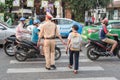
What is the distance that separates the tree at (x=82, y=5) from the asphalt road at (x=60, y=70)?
23.0 m

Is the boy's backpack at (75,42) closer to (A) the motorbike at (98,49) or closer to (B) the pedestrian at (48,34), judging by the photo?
(B) the pedestrian at (48,34)

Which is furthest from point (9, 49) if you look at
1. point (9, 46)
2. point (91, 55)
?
point (91, 55)

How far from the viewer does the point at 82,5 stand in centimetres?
3672

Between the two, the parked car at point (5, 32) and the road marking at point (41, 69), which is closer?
the road marking at point (41, 69)

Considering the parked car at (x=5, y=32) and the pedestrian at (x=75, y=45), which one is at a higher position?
the pedestrian at (x=75, y=45)

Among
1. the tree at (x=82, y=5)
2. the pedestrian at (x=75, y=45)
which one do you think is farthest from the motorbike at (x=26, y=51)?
the tree at (x=82, y=5)

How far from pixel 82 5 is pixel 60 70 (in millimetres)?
25809

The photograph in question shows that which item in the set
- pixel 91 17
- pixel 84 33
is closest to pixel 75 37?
pixel 84 33

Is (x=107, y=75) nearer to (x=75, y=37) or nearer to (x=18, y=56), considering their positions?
(x=75, y=37)

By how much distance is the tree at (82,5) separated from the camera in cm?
3666

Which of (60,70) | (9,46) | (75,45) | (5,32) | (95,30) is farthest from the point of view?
(95,30)

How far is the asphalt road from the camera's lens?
10203 millimetres

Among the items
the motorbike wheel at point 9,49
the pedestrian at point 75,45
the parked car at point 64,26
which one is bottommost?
the parked car at point 64,26

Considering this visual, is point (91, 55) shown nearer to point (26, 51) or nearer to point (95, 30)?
point (26, 51)
